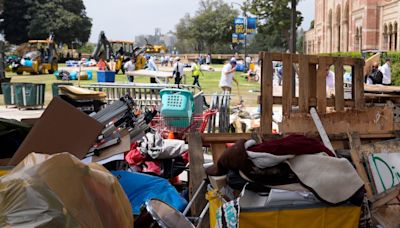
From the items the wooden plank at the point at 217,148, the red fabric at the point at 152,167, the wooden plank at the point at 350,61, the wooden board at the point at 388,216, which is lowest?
the wooden board at the point at 388,216

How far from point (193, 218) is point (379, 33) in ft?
172

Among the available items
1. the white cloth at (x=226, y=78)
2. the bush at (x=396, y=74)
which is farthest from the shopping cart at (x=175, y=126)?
the bush at (x=396, y=74)

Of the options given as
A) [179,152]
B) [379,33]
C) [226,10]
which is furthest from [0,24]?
[179,152]

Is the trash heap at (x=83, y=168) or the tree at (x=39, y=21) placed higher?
the tree at (x=39, y=21)

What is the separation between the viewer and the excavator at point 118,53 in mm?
31553

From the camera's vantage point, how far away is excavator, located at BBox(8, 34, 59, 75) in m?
40.2

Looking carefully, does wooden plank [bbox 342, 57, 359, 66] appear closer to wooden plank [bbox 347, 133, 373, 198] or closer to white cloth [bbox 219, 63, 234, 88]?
wooden plank [bbox 347, 133, 373, 198]

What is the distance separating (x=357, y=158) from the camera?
502 cm

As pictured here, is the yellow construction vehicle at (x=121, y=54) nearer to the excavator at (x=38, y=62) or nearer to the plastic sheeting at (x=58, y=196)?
the excavator at (x=38, y=62)

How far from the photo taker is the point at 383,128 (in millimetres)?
6562

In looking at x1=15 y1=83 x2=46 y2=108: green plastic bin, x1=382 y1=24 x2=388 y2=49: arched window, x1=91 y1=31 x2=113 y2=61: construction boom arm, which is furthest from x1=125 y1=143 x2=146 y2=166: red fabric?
x1=382 y1=24 x2=388 y2=49: arched window

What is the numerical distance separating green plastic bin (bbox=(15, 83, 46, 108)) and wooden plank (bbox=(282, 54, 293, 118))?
41.8 feet

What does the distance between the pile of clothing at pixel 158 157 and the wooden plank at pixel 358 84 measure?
2239 millimetres

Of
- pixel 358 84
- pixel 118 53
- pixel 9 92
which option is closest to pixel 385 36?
pixel 118 53
